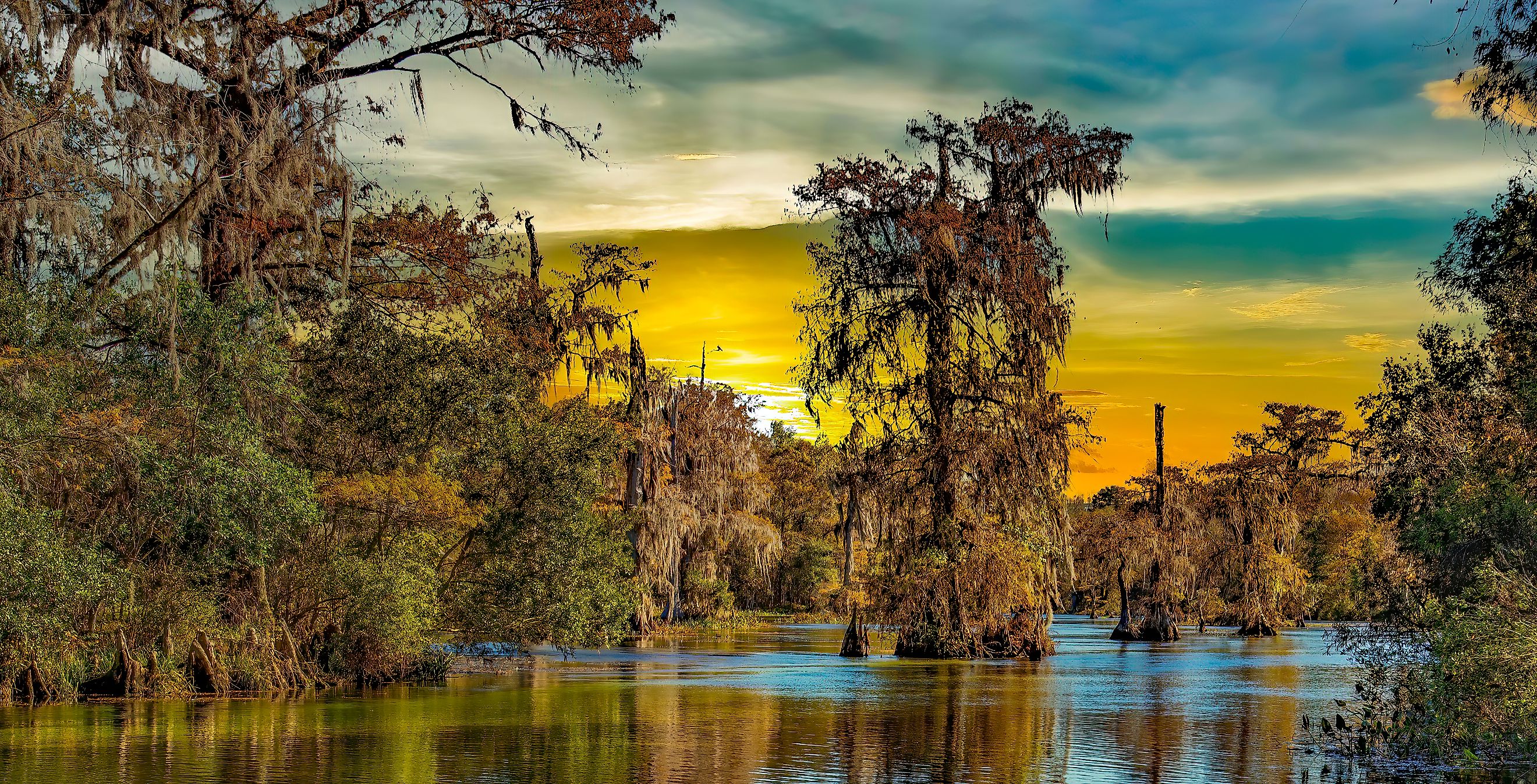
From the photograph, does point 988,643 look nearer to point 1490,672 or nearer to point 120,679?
point 120,679

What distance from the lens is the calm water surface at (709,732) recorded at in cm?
1655

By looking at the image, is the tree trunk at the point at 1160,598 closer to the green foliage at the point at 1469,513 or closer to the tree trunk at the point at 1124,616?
the tree trunk at the point at 1124,616

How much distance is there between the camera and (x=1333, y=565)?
84625 mm

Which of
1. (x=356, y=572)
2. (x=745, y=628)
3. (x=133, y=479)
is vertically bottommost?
(x=745, y=628)

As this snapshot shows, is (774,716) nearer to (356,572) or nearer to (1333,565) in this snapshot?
(356,572)

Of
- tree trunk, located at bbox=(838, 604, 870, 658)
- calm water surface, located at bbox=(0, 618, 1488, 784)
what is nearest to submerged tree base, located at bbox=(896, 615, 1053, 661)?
tree trunk, located at bbox=(838, 604, 870, 658)

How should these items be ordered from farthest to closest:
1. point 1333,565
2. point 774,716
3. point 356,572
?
point 1333,565 < point 356,572 < point 774,716

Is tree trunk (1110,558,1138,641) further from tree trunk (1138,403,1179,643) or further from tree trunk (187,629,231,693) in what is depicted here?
tree trunk (187,629,231,693)

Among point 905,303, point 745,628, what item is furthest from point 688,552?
point 905,303

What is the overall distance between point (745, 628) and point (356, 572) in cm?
4636

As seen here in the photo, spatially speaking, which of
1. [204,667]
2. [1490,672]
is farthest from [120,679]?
[1490,672]

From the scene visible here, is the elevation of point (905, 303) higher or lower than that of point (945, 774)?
higher

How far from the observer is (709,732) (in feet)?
70.0

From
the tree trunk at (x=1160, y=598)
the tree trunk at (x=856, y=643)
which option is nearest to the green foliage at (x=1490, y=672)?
the tree trunk at (x=856, y=643)
